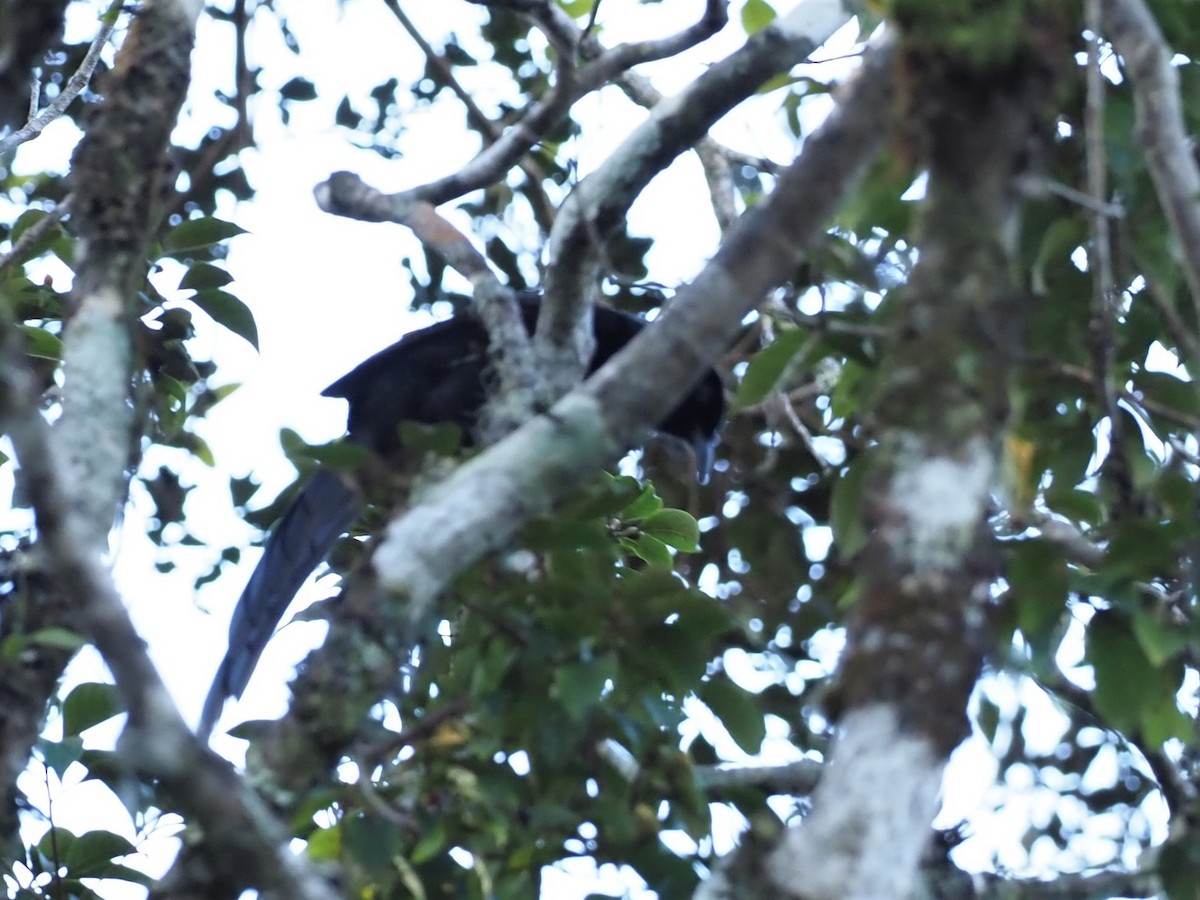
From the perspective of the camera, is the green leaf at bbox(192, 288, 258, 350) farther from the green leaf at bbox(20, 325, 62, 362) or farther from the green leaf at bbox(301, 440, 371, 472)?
the green leaf at bbox(301, 440, 371, 472)

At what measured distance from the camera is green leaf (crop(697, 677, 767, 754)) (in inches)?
106

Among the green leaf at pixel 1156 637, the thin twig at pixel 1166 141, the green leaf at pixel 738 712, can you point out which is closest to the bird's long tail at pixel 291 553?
the green leaf at pixel 738 712

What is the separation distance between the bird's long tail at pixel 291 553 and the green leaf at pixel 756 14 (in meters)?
1.39

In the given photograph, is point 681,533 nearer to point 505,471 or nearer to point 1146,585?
point 1146,585

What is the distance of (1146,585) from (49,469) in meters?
1.85

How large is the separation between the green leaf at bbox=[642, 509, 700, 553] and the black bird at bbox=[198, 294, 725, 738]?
48cm

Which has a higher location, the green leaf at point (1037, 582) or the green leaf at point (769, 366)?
the green leaf at point (769, 366)

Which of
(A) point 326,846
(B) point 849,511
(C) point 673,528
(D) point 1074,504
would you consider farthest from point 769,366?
(C) point 673,528

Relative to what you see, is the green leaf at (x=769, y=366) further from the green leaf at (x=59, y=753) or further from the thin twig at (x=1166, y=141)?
the green leaf at (x=59, y=753)

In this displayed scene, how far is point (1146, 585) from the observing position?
2.80m

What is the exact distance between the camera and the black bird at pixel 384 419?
3659 millimetres

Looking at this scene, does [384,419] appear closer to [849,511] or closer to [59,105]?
[59,105]

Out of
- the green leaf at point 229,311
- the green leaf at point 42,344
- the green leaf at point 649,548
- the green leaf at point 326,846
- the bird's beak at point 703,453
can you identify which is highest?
the bird's beak at point 703,453

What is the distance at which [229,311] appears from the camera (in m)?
3.34
